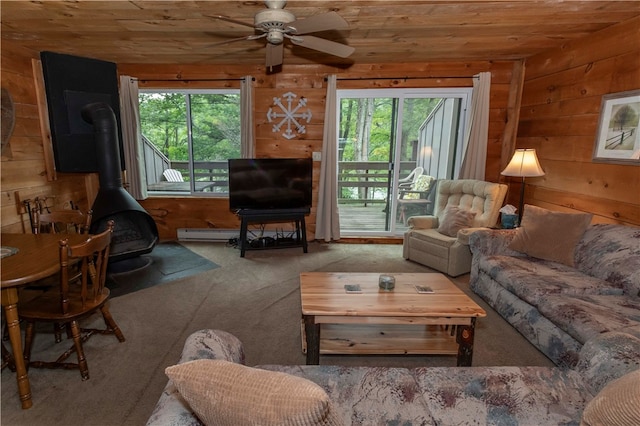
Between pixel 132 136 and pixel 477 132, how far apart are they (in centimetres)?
456

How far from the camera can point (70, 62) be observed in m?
3.74

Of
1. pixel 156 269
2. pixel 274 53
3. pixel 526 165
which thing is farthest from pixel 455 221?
pixel 156 269

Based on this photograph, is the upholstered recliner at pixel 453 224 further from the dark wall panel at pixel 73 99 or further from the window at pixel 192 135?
the dark wall panel at pixel 73 99

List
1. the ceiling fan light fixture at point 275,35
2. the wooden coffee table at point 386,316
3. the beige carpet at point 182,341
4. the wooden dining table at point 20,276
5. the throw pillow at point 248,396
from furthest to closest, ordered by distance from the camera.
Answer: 1. the ceiling fan light fixture at point 275,35
2. the wooden coffee table at point 386,316
3. the beige carpet at point 182,341
4. the wooden dining table at point 20,276
5. the throw pillow at point 248,396

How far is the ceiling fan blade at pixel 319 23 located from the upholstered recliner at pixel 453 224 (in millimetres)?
2349

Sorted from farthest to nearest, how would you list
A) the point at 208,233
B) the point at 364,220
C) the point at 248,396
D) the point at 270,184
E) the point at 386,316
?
the point at 364,220, the point at 208,233, the point at 270,184, the point at 386,316, the point at 248,396

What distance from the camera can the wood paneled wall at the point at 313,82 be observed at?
175 inches

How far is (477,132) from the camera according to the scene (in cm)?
443

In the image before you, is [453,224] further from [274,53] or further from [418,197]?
[274,53]

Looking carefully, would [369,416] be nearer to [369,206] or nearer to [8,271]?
[8,271]

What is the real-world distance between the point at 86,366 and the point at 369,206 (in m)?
3.89

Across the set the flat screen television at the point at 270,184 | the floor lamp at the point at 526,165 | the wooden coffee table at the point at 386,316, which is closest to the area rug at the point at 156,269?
the flat screen television at the point at 270,184

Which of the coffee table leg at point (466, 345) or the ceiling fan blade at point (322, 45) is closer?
the coffee table leg at point (466, 345)

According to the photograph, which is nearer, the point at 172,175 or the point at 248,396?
the point at 248,396
